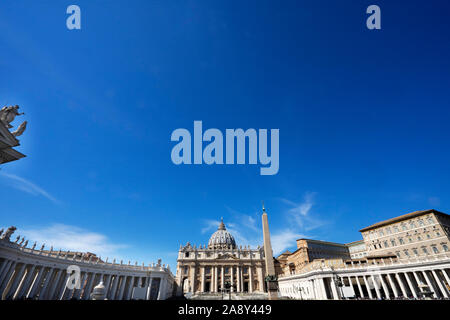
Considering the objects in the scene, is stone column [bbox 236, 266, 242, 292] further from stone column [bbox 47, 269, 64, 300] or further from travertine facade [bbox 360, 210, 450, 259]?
stone column [bbox 47, 269, 64, 300]

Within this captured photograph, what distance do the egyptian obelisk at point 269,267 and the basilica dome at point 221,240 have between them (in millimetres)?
64341

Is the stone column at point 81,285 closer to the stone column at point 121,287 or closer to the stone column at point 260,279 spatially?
the stone column at point 121,287

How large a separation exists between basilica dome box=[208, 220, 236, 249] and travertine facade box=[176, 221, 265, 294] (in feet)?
36.4

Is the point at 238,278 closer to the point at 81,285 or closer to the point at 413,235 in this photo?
the point at 81,285

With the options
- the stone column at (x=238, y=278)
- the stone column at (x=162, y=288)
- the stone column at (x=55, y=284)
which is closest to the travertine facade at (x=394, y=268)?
the stone column at (x=238, y=278)

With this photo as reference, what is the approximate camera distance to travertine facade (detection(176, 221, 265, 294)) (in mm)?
75500

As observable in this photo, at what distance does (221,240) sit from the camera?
98875mm

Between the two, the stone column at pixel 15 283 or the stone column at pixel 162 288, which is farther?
the stone column at pixel 162 288

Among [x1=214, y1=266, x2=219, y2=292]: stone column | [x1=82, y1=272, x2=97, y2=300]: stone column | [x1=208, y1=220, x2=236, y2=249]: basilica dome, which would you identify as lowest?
[x1=82, y1=272, x2=97, y2=300]: stone column

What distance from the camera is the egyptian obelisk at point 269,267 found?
29.8 meters

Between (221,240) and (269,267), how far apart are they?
73.3 m

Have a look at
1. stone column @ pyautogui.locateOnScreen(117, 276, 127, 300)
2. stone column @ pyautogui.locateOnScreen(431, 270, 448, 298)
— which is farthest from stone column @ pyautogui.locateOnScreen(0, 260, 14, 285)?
stone column @ pyautogui.locateOnScreen(431, 270, 448, 298)
